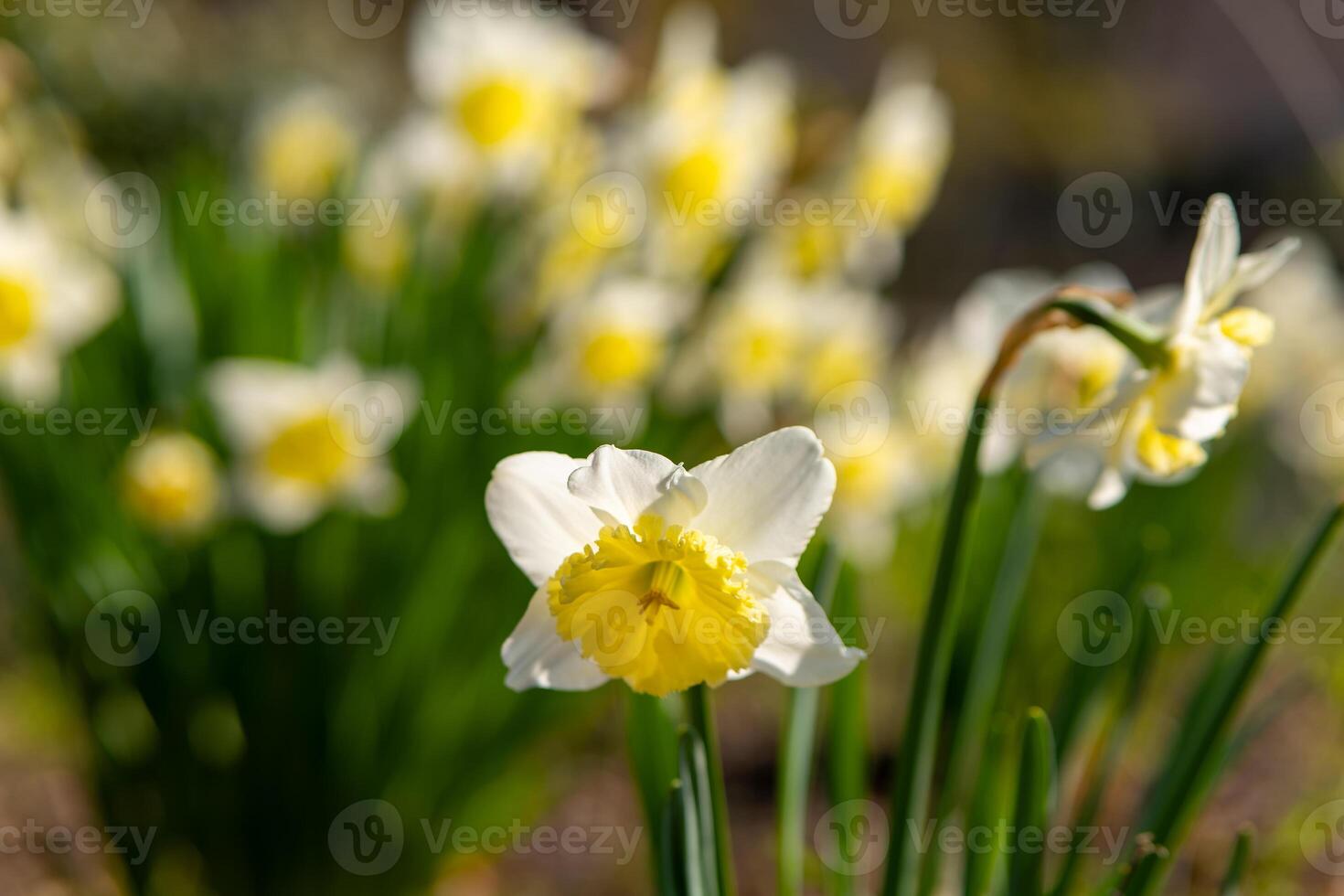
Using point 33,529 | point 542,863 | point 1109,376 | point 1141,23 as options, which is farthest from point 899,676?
point 1141,23

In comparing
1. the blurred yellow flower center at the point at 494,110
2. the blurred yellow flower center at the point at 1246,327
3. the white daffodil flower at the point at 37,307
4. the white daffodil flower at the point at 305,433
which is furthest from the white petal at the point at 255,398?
the blurred yellow flower center at the point at 1246,327

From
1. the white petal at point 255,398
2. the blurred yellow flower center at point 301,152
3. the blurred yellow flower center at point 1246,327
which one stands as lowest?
the white petal at point 255,398

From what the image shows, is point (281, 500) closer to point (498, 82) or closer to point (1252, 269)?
point (498, 82)

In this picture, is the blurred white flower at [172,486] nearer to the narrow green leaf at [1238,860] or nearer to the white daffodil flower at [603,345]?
the white daffodil flower at [603,345]

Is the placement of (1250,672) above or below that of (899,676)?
above

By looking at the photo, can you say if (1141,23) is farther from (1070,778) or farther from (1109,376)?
(1109,376)

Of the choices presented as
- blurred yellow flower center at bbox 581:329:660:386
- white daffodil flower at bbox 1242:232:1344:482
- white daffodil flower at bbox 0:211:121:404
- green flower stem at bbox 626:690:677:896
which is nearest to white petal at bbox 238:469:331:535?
white daffodil flower at bbox 0:211:121:404

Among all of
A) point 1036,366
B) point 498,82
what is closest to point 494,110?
point 498,82
